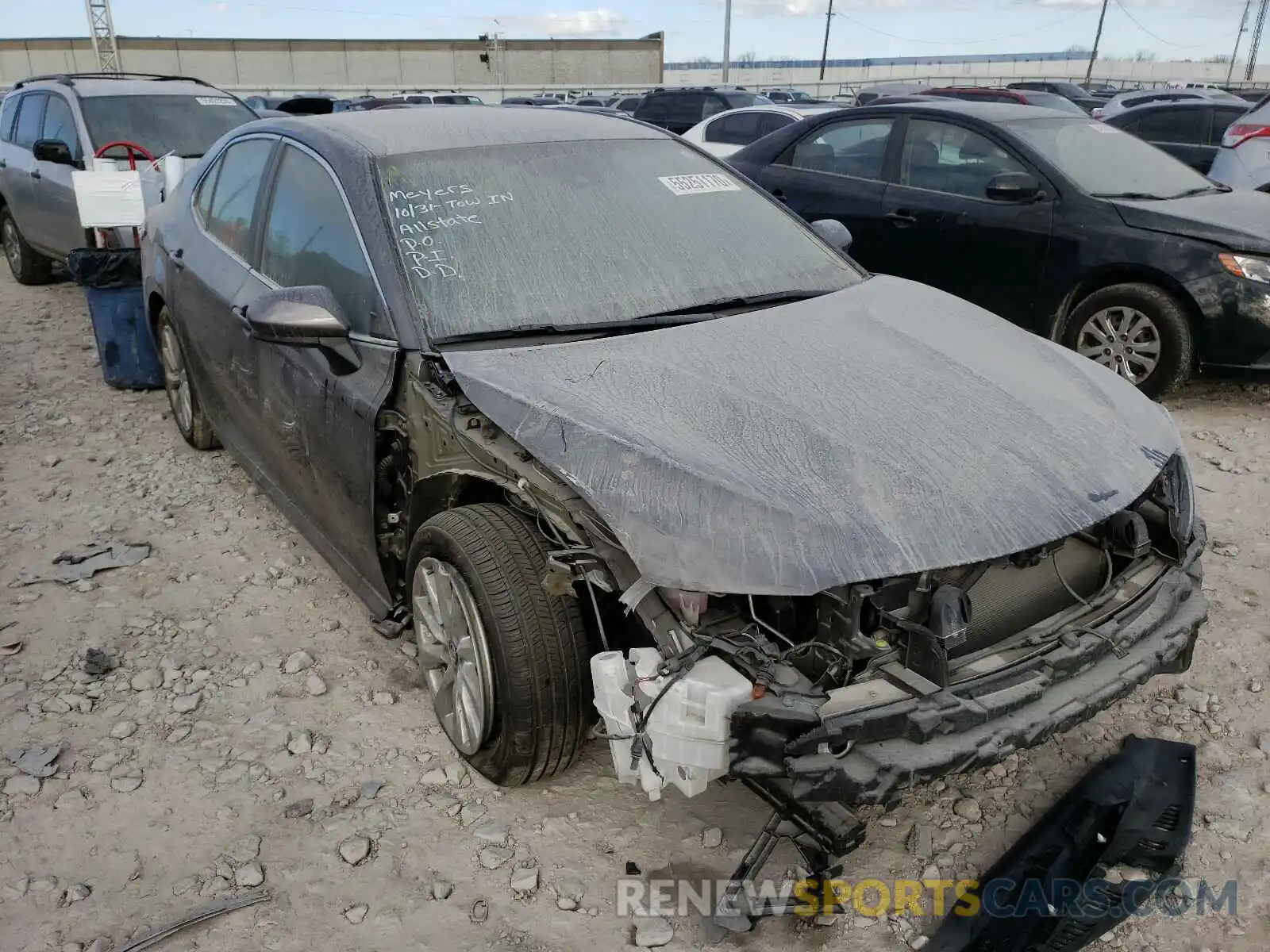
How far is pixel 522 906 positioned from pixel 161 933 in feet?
2.65

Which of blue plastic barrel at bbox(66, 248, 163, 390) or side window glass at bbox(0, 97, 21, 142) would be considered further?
side window glass at bbox(0, 97, 21, 142)

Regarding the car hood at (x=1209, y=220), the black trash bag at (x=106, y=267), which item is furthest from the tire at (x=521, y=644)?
the car hood at (x=1209, y=220)

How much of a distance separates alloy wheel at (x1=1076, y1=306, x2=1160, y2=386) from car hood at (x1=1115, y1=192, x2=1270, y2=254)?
47 centimetres

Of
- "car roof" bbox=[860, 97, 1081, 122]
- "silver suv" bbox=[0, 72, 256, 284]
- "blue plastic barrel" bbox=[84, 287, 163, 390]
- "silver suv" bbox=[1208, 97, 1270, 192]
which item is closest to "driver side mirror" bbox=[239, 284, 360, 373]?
"blue plastic barrel" bbox=[84, 287, 163, 390]

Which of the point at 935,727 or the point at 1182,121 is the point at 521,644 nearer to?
the point at 935,727

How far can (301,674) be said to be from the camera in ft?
10.6

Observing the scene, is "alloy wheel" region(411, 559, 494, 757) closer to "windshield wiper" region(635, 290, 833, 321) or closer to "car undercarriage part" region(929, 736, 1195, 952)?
"windshield wiper" region(635, 290, 833, 321)

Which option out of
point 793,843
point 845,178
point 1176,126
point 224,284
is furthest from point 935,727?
point 1176,126

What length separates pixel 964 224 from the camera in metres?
5.98

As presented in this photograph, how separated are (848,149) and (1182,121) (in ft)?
22.5

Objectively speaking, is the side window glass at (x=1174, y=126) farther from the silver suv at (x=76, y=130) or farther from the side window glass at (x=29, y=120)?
the side window glass at (x=29, y=120)

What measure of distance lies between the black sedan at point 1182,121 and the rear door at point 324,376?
34.2 feet

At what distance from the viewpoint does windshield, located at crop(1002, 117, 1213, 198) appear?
5770mm

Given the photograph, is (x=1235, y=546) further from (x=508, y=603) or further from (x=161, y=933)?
(x=161, y=933)
